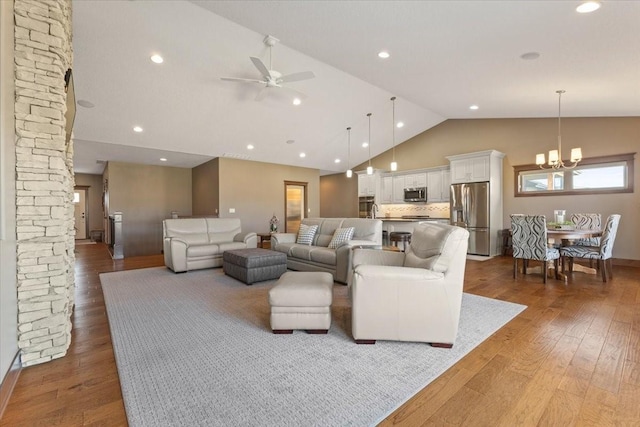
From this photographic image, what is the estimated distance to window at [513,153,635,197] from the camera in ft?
17.7

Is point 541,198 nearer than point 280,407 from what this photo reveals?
No

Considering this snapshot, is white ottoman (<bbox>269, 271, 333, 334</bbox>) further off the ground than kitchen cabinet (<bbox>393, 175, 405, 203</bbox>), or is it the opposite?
kitchen cabinet (<bbox>393, 175, 405, 203</bbox>)

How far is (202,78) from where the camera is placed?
185 inches

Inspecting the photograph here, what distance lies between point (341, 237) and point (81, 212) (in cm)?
1171

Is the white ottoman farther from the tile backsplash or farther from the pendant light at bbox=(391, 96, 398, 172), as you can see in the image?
the tile backsplash

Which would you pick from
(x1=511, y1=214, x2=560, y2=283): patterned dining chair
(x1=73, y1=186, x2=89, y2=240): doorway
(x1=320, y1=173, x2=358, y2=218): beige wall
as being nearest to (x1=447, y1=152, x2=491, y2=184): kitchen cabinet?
(x1=511, y1=214, x2=560, y2=283): patterned dining chair

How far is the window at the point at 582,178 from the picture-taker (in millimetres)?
5395

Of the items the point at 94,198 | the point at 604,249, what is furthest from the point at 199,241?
the point at 94,198

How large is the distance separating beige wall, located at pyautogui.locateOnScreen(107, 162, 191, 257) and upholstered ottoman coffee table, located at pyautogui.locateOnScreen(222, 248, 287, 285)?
5.32 metres

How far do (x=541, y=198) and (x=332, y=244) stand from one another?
16.5ft

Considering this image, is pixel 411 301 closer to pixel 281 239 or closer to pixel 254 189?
pixel 281 239

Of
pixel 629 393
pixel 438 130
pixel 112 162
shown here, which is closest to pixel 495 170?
pixel 438 130

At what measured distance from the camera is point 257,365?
208 centimetres

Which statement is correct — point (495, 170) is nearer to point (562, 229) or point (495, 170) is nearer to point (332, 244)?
point (562, 229)
